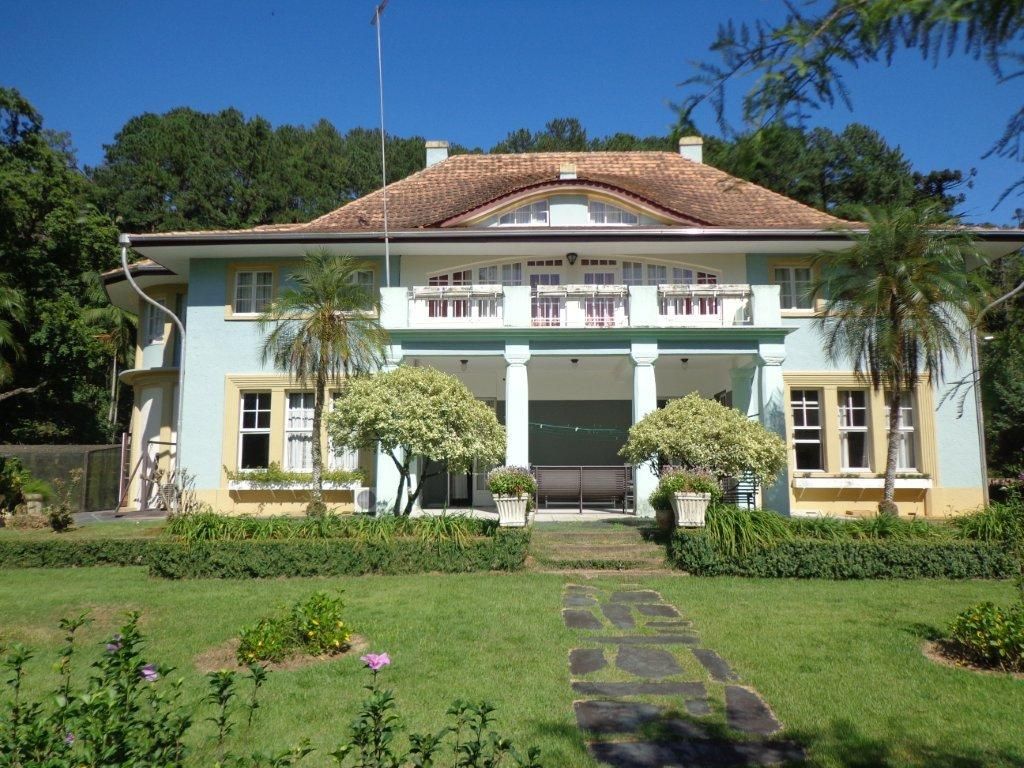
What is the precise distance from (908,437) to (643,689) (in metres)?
14.1

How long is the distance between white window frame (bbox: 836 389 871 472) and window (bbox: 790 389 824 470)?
0.51 meters

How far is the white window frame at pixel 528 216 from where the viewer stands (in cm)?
1809

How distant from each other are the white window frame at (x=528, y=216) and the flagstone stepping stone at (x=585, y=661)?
12974 mm

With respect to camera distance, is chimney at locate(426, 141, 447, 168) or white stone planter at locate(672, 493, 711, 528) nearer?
white stone planter at locate(672, 493, 711, 528)

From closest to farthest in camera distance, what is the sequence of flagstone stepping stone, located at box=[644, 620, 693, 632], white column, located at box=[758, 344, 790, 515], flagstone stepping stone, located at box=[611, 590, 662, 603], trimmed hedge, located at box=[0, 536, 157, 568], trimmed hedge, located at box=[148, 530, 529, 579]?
flagstone stepping stone, located at box=[644, 620, 693, 632] → flagstone stepping stone, located at box=[611, 590, 662, 603] → trimmed hedge, located at box=[148, 530, 529, 579] → trimmed hedge, located at box=[0, 536, 157, 568] → white column, located at box=[758, 344, 790, 515]

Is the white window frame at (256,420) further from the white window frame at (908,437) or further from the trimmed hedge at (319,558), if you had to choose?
the white window frame at (908,437)

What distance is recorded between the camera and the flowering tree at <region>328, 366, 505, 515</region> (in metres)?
12.2

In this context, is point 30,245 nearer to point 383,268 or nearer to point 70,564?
point 383,268

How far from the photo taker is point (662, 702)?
5402 millimetres

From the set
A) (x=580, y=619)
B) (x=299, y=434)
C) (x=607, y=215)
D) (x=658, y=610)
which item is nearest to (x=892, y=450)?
(x=658, y=610)

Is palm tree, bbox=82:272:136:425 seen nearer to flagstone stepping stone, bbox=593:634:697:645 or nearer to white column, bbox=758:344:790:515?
white column, bbox=758:344:790:515

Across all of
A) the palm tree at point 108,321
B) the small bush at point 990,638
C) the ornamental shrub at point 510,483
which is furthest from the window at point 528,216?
the palm tree at point 108,321

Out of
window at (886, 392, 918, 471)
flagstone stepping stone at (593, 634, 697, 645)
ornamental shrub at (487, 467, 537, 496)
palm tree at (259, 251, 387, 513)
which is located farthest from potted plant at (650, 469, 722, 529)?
window at (886, 392, 918, 471)

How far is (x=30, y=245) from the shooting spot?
27.8m
